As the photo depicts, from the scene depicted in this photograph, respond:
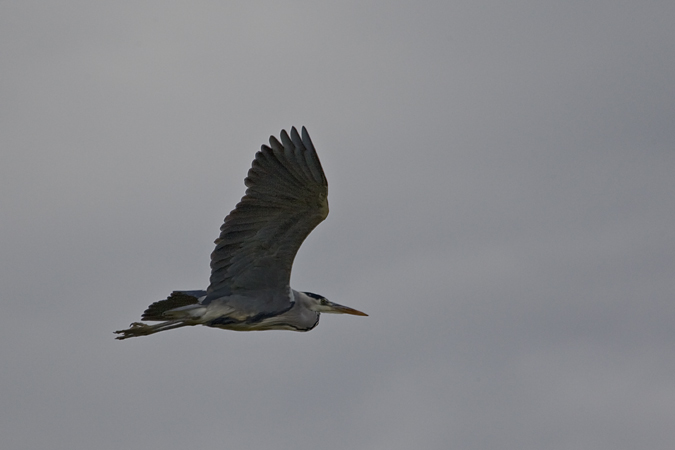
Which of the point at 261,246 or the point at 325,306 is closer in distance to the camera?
the point at 261,246

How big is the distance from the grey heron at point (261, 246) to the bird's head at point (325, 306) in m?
0.54

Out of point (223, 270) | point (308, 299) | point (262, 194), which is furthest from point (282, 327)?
point (262, 194)

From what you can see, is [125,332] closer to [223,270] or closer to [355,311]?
[223,270]

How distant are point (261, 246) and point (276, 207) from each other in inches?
17.1

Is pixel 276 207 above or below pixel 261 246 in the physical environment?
above

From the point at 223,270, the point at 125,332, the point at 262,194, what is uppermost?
the point at 262,194

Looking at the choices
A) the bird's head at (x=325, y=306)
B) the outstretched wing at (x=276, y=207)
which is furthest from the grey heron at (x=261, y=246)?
the bird's head at (x=325, y=306)

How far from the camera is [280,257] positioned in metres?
9.73

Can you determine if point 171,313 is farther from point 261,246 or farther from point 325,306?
point 325,306

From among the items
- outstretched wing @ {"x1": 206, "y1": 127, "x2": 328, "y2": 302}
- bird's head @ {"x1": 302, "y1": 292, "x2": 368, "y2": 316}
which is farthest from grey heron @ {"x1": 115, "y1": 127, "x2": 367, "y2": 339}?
bird's head @ {"x1": 302, "y1": 292, "x2": 368, "y2": 316}

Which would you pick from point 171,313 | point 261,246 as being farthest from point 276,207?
point 171,313

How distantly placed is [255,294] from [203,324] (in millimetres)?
638

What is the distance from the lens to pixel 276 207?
9.51m

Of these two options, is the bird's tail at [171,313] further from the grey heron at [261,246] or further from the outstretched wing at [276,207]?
the outstretched wing at [276,207]
